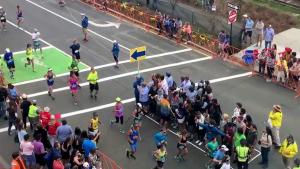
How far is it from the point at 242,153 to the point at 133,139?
4.06 m

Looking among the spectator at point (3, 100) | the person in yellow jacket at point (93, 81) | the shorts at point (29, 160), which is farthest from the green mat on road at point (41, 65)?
the shorts at point (29, 160)

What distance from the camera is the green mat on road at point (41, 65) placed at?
26.1 meters

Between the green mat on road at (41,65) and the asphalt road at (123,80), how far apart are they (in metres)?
0.80

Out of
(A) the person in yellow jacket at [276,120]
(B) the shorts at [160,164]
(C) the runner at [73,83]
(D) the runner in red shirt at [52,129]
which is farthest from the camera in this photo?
(C) the runner at [73,83]

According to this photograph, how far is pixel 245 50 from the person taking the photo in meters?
28.0

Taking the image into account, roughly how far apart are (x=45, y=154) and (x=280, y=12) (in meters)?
23.0

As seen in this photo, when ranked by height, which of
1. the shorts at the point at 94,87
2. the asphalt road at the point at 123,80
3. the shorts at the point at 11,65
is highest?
the shorts at the point at 11,65

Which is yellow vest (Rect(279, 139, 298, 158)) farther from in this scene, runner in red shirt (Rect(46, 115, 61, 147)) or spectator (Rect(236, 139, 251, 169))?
runner in red shirt (Rect(46, 115, 61, 147))

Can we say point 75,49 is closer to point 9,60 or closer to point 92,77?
point 9,60

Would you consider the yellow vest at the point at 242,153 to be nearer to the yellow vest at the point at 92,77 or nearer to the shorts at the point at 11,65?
the yellow vest at the point at 92,77

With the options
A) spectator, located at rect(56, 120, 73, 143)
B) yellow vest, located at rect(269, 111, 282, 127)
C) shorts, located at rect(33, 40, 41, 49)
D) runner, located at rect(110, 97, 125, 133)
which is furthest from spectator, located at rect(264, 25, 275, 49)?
spectator, located at rect(56, 120, 73, 143)

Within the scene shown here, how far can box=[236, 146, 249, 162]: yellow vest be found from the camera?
686 inches

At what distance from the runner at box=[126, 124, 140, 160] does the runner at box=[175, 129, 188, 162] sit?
5.34ft

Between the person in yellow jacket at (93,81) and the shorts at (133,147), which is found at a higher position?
the person in yellow jacket at (93,81)
